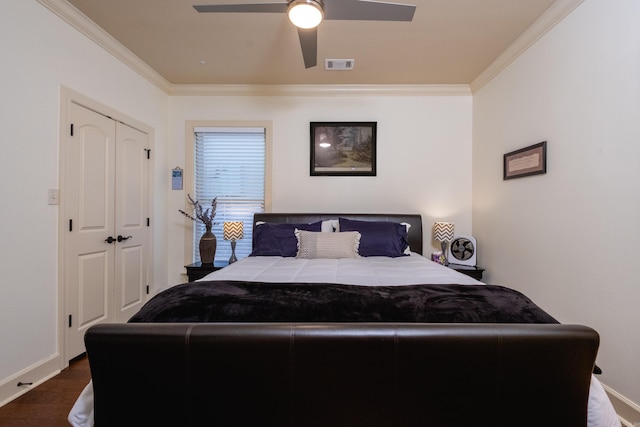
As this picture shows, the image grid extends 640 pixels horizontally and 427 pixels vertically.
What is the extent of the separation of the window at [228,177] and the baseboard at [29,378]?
5.28ft

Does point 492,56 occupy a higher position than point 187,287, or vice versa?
point 492,56

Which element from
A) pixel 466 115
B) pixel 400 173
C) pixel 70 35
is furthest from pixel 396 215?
pixel 70 35

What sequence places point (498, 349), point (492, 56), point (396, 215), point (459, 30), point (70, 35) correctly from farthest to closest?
point (396, 215) → point (492, 56) → point (459, 30) → point (70, 35) → point (498, 349)

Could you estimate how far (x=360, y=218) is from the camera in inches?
132

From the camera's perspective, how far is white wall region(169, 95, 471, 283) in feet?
11.6

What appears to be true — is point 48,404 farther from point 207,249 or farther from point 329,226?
point 329,226

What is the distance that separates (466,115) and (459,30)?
1.32 meters

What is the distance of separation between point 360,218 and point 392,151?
0.94 metres

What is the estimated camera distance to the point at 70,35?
2.26 metres

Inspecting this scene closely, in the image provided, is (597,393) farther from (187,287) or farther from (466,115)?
(466,115)

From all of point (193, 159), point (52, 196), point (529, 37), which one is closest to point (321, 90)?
point (193, 159)

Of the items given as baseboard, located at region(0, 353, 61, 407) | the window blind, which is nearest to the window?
the window blind

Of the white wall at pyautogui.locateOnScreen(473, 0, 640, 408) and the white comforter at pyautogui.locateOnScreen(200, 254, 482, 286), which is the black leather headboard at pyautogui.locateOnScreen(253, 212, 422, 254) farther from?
the white wall at pyautogui.locateOnScreen(473, 0, 640, 408)

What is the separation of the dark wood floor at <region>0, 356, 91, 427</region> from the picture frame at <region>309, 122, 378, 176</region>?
280 cm
